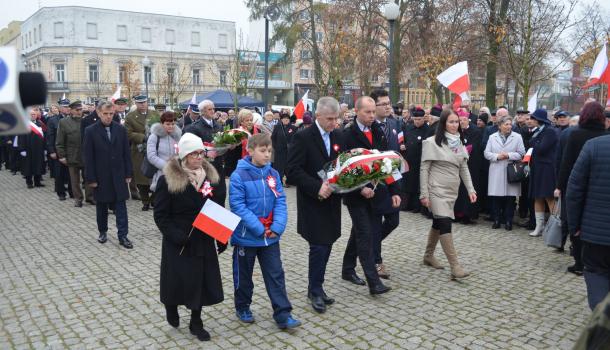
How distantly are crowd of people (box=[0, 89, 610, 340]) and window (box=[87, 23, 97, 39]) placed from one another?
208 ft

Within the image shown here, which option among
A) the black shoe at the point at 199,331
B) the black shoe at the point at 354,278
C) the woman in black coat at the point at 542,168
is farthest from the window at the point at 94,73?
the black shoe at the point at 199,331

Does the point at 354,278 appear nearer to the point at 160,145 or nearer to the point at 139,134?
the point at 160,145

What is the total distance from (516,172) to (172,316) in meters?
6.61

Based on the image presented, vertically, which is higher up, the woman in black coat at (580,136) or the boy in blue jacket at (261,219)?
the woman in black coat at (580,136)

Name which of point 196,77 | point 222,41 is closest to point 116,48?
point 196,77

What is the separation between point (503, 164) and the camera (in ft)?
31.4

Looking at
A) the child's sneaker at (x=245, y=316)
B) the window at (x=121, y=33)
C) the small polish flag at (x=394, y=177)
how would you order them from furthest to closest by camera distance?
the window at (x=121, y=33)
the small polish flag at (x=394, y=177)
the child's sneaker at (x=245, y=316)

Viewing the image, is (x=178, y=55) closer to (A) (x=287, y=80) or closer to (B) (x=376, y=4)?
(A) (x=287, y=80)

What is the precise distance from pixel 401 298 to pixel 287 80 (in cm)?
6563

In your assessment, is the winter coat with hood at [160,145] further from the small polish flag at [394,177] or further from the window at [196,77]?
the window at [196,77]

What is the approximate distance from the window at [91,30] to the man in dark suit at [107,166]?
64.6m

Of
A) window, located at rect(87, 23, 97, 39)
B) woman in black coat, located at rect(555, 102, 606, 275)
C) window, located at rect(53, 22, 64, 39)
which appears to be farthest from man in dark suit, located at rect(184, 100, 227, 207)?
window, located at rect(53, 22, 64, 39)

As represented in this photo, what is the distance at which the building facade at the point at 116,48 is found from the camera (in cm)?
6444

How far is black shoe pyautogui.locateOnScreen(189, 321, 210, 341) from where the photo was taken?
476 centimetres
